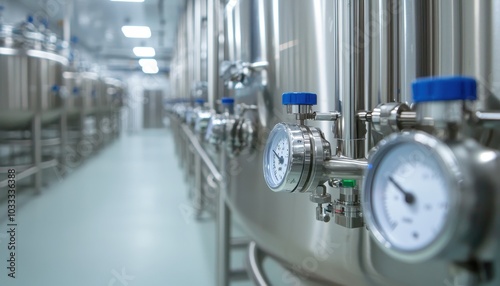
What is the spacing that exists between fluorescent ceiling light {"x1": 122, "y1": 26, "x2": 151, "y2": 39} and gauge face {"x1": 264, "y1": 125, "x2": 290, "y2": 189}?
15.4 ft

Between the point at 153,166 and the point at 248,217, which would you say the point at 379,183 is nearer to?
the point at 248,217

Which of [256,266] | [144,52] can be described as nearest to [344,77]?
[256,266]

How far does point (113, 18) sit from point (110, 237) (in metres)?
3.49

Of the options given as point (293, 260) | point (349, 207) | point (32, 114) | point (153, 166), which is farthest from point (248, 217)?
point (153, 166)

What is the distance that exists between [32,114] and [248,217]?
2381 mm

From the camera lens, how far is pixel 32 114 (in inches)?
102

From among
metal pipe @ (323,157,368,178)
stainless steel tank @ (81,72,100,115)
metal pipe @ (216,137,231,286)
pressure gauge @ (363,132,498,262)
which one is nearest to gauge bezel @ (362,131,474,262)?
pressure gauge @ (363,132,498,262)

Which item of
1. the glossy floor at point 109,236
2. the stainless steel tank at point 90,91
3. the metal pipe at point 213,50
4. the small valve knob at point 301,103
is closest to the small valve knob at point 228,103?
the metal pipe at point 213,50

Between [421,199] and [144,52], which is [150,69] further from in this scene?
[421,199]

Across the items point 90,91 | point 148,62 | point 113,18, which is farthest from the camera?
point 148,62

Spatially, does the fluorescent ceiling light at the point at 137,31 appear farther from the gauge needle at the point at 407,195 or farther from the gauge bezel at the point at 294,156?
the gauge needle at the point at 407,195

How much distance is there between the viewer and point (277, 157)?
22.0 inches

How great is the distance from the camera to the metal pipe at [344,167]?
438 mm

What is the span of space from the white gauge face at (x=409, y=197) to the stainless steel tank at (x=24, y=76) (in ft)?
8.93
